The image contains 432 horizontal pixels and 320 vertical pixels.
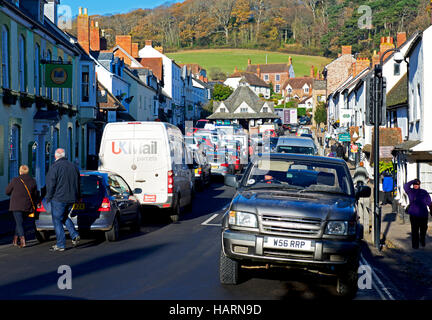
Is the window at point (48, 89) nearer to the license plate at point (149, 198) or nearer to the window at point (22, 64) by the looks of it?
the window at point (22, 64)

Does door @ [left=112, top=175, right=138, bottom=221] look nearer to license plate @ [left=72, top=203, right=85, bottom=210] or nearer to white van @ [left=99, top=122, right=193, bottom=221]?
license plate @ [left=72, top=203, right=85, bottom=210]

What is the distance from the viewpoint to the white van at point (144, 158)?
15695mm

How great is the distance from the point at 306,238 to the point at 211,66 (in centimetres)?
14574

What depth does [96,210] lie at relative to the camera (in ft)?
39.9

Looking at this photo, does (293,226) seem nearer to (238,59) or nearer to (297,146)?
(297,146)

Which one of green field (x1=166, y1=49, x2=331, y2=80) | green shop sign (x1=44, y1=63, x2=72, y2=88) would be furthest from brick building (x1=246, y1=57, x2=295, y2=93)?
green shop sign (x1=44, y1=63, x2=72, y2=88)

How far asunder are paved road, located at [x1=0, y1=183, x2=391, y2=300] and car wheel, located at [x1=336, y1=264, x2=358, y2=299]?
15cm

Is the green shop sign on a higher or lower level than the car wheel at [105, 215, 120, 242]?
higher

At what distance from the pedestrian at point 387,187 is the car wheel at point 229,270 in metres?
16.1

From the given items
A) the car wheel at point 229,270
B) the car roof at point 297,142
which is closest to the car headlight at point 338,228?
the car wheel at point 229,270

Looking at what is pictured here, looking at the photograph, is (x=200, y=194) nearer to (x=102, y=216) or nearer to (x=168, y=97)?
(x=102, y=216)

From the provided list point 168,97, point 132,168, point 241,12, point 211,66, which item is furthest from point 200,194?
point 241,12

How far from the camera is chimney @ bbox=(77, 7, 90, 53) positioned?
42812mm
